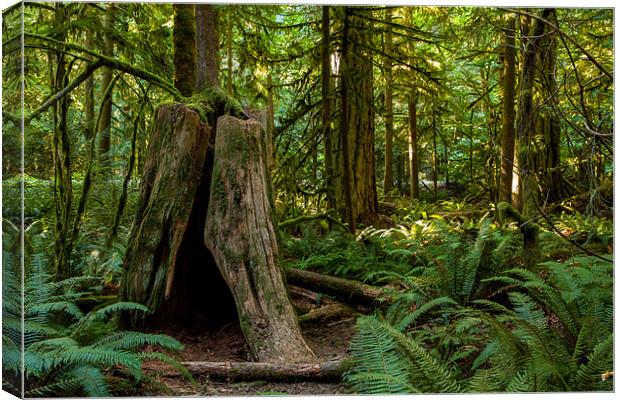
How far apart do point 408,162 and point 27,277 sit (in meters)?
6.11

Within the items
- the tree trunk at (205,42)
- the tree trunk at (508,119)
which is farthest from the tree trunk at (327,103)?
the tree trunk at (508,119)

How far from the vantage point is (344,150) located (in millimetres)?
6602

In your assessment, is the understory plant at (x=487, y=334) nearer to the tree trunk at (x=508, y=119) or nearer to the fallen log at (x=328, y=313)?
the fallen log at (x=328, y=313)

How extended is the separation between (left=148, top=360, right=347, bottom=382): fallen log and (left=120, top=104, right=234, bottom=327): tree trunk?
686 mm

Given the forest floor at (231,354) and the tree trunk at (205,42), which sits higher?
the tree trunk at (205,42)

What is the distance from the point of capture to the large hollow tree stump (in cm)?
348

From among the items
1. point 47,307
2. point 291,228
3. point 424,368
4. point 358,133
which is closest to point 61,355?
point 47,307

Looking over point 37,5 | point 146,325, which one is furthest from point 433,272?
point 37,5

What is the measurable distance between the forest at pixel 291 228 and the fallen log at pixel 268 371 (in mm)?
11

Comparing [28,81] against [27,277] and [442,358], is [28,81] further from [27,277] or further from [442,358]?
[442,358]

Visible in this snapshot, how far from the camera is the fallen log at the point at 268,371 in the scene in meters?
3.19

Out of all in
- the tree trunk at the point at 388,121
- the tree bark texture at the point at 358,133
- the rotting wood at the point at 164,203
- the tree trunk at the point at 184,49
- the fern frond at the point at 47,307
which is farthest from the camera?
the tree trunk at the point at 388,121

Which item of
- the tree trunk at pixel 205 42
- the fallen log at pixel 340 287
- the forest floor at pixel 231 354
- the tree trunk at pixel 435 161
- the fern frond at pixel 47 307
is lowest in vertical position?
the forest floor at pixel 231 354

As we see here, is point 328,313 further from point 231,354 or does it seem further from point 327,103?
point 327,103
